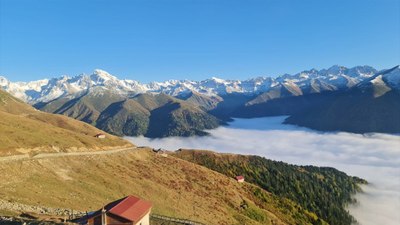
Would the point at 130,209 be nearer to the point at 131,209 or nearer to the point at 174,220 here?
the point at 131,209

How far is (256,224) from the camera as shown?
10738cm

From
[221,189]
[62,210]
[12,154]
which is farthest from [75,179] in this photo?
[221,189]

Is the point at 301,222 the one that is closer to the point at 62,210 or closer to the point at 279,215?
the point at 279,215

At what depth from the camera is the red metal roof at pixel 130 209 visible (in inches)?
1997

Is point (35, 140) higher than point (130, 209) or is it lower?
higher

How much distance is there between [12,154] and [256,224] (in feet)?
221

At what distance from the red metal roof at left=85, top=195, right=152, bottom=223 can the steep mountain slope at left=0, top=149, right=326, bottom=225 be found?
63.0 feet

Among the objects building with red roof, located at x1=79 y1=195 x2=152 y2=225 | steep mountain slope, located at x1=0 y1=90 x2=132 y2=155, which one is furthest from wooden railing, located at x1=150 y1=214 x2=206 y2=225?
steep mountain slope, located at x1=0 y1=90 x2=132 y2=155

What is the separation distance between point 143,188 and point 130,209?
47.9m

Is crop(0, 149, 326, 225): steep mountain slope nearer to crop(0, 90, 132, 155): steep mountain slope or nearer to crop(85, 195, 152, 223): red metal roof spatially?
crop(0, 90, 132, 155): steep mountain slope

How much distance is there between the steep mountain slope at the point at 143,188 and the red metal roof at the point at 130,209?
1919 cm

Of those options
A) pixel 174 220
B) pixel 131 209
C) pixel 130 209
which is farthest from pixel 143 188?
pixel 130 209

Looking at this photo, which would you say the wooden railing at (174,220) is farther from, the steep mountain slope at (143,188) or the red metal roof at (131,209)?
the red metal roof at (131,209)

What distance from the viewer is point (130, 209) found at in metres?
52.9
